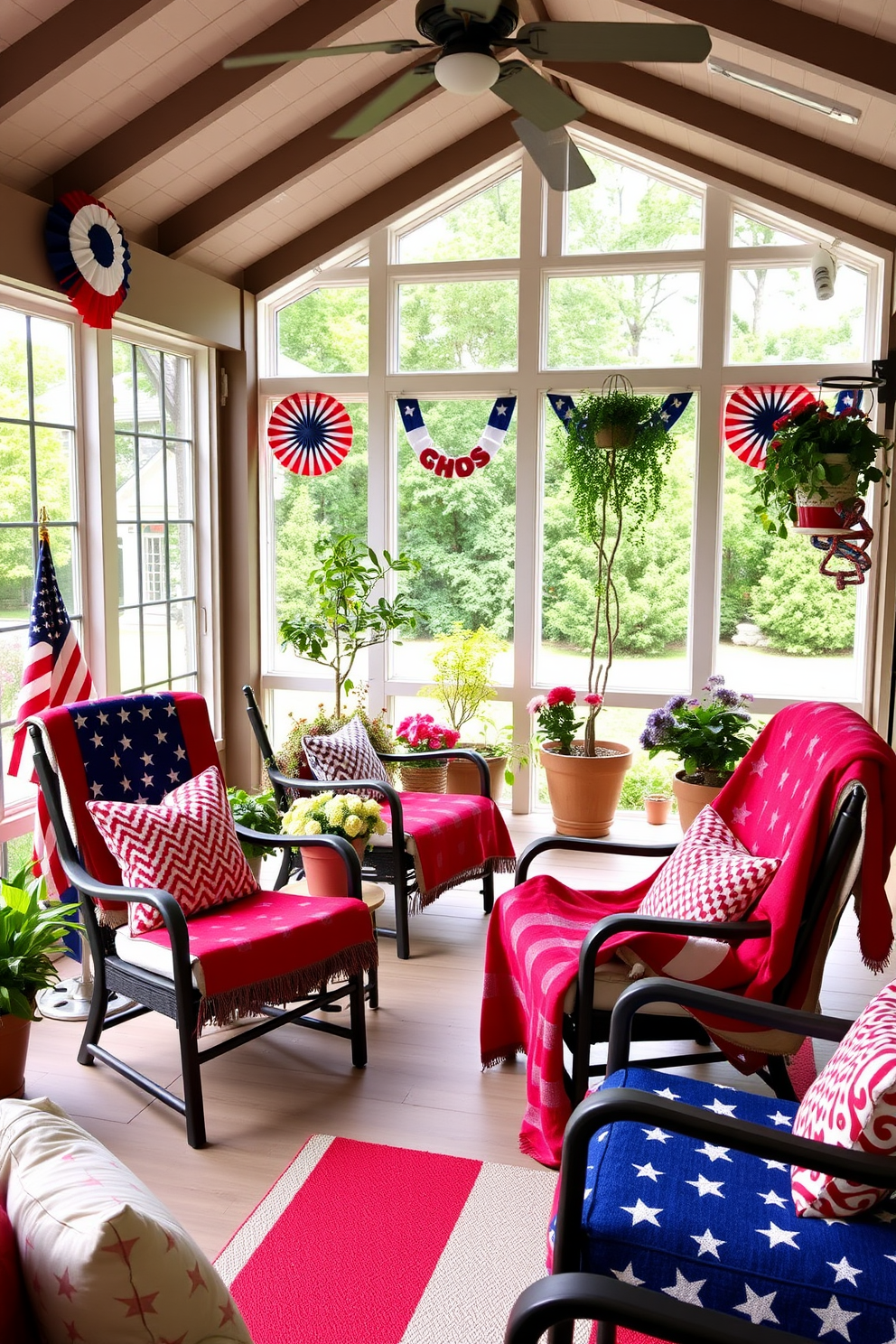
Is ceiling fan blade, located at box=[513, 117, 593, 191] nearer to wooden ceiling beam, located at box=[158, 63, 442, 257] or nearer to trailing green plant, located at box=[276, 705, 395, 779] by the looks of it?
wooden ceiling beam, located at box=[158, 63, 442, 257]

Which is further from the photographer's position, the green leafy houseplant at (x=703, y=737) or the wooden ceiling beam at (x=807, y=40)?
the green leafy houseplant at (x=703, y=737)

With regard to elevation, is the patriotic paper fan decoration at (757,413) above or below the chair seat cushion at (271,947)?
above

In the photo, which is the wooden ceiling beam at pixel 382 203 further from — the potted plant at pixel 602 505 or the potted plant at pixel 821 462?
the potted plant at pixel 821 462

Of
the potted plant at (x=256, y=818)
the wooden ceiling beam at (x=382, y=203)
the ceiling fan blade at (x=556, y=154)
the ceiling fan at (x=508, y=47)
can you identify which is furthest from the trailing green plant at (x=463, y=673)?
the ceiling fan at (x=508, y=47)

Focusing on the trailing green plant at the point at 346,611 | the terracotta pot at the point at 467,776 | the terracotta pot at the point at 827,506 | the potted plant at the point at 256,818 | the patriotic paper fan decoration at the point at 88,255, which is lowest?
the terracotta pot at the point at 467,776

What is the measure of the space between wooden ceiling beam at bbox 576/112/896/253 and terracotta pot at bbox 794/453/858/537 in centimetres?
187

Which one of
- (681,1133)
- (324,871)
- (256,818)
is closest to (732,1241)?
(681,1133)

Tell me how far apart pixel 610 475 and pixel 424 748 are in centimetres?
157

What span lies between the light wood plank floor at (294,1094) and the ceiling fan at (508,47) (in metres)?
2.50

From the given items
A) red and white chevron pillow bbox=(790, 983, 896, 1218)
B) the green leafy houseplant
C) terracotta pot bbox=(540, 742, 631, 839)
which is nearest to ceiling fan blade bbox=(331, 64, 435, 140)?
red and white chevron pillow bbox=(790, 983, 896, 1218)

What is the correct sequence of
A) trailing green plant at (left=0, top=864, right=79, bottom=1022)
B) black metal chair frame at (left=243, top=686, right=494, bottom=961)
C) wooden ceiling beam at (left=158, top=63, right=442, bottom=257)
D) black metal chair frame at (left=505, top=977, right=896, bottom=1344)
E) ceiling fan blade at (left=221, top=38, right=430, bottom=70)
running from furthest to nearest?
wooden ceiling beam at (left=158, top=63, right=442, bottom=257) → black metal chair frame at (left=243, top=686, right=494, bottom=961) → trailing green plant at (left=0, top=864, right=79, bottom=1022) → ceiling fan blade at (left=221, top=38, right=430, bottom=70) → black metal chair frame at (left=505, top=977, right=896, bottom=1344)

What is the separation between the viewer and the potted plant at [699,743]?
4.81m

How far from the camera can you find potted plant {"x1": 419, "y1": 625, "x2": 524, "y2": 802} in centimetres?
539

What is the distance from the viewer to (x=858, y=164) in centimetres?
432
